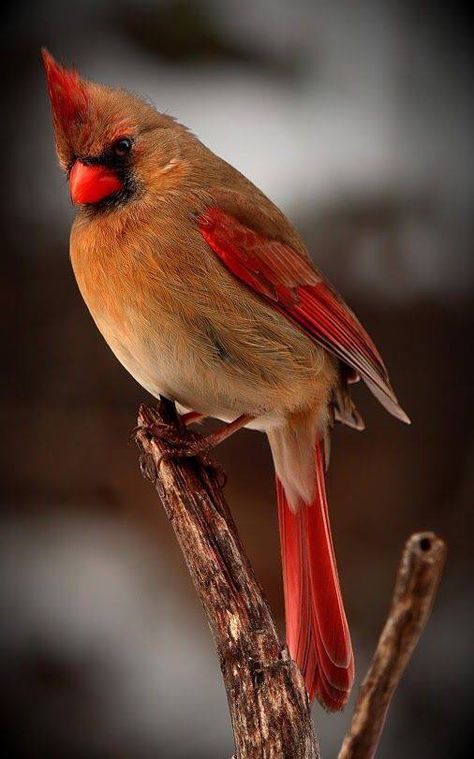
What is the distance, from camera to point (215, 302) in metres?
1.70

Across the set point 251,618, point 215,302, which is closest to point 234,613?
point 251,618

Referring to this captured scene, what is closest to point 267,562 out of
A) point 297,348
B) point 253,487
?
point 253,487

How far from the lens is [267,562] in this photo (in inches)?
102

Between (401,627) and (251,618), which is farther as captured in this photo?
(251,618)

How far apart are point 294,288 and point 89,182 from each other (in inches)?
15.5

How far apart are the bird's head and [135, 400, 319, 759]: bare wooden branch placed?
39 centimetres

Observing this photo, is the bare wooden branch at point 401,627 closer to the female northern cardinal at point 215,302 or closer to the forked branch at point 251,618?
the forked branch at point 251,618

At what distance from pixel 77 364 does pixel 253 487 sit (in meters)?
0.57

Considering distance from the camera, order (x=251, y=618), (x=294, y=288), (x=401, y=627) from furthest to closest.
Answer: (x=294, y=288)
(x=251, y=618)
(x=401, y=627)

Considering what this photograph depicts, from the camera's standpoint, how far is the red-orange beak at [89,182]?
169cm

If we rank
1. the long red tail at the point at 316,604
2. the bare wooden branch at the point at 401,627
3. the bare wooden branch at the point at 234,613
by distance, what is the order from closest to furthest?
the bare wooden branch at the point at 401,627 < the bare wooden branch at the point at 234,613 < the long red tail at the point at 316,604

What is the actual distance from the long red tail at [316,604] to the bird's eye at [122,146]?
0.63 metres

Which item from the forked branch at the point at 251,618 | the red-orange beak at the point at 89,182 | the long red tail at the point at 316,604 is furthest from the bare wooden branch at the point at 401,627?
the red-orange beak at the point at 89,182

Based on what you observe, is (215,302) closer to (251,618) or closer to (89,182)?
(89,182)
